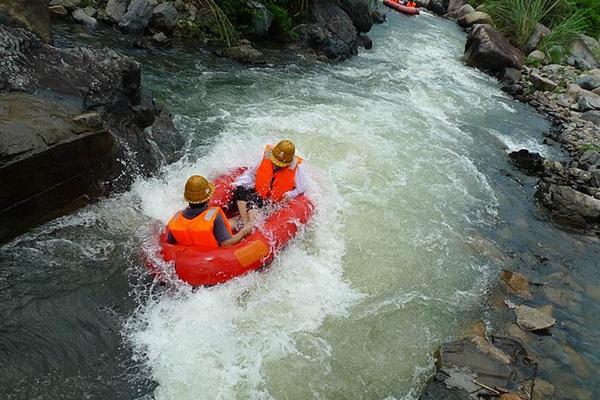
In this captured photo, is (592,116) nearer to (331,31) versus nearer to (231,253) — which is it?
(331,31)

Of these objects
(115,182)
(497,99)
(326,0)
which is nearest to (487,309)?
(115,182)

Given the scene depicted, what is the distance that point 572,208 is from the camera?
7.96m

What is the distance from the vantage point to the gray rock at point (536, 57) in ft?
51.2

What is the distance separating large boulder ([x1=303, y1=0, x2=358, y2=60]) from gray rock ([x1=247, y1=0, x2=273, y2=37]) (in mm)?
1169

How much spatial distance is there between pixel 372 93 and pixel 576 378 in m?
7.70

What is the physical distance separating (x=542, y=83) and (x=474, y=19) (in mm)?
6830

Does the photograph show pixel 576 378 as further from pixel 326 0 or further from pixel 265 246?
pixel 326 0

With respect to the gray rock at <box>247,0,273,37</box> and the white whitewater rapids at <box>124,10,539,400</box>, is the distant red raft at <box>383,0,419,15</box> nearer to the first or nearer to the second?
the white whitewater rapids at <box>124,10,539,400</box>

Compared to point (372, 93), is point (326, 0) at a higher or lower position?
higher

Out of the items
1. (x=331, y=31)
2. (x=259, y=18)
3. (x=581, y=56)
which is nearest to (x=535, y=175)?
(x=331, y=31)

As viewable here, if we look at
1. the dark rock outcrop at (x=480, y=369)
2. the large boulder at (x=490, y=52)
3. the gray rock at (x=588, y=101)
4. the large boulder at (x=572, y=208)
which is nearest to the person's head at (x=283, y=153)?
the dark rock outcrop at (x=480, y=369)

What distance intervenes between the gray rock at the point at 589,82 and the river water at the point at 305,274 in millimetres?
5461

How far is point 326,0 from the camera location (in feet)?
46.4

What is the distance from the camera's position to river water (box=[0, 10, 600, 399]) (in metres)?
4.32
